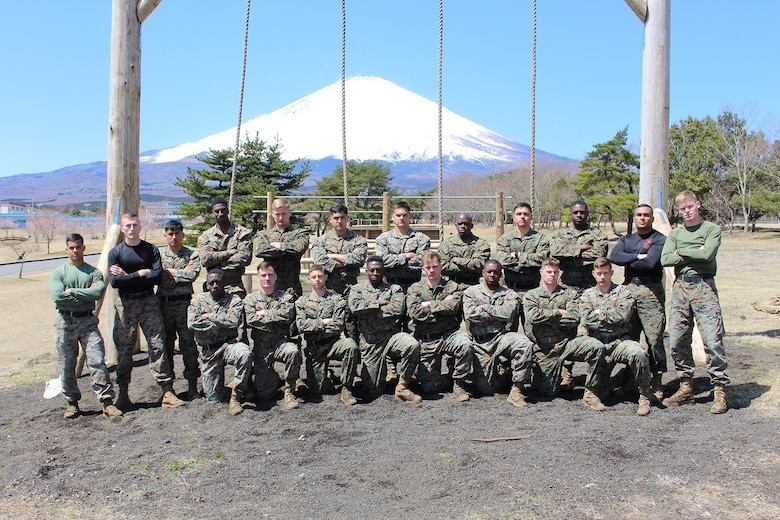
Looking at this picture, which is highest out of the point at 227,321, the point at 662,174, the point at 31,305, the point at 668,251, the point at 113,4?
the point at 113,4

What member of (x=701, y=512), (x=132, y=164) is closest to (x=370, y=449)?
(x=701, y=512)

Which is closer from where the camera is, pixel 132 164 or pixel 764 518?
pixel 764 518

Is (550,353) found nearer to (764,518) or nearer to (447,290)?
(447,290)

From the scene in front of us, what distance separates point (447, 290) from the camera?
21.3 ft

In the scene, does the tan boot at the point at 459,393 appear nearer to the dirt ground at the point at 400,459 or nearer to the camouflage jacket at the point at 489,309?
the dirt ground at the point at 400,459

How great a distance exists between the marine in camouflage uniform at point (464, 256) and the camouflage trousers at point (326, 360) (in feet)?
4.23

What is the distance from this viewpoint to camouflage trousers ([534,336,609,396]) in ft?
19.4

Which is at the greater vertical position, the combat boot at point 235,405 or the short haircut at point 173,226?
the short haircut at point 173,226

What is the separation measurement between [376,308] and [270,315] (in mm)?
990

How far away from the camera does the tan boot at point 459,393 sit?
6199 mm

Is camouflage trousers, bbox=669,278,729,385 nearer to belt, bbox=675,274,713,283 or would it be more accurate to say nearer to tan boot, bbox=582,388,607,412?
belt, bbox=675,274,713,283

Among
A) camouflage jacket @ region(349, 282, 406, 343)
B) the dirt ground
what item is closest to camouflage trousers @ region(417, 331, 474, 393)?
the dirt ground

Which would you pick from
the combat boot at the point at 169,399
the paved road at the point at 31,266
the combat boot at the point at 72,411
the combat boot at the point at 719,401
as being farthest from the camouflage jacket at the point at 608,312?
the paved road at the point at 31,266

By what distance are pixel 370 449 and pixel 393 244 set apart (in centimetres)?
244
